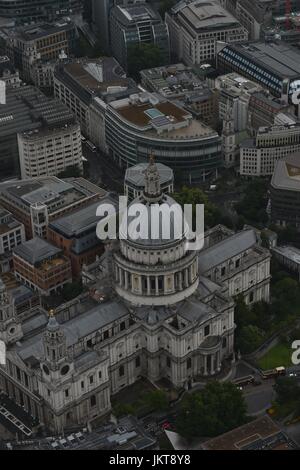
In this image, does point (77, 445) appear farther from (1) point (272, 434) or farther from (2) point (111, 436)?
(1) point (272, 434)
